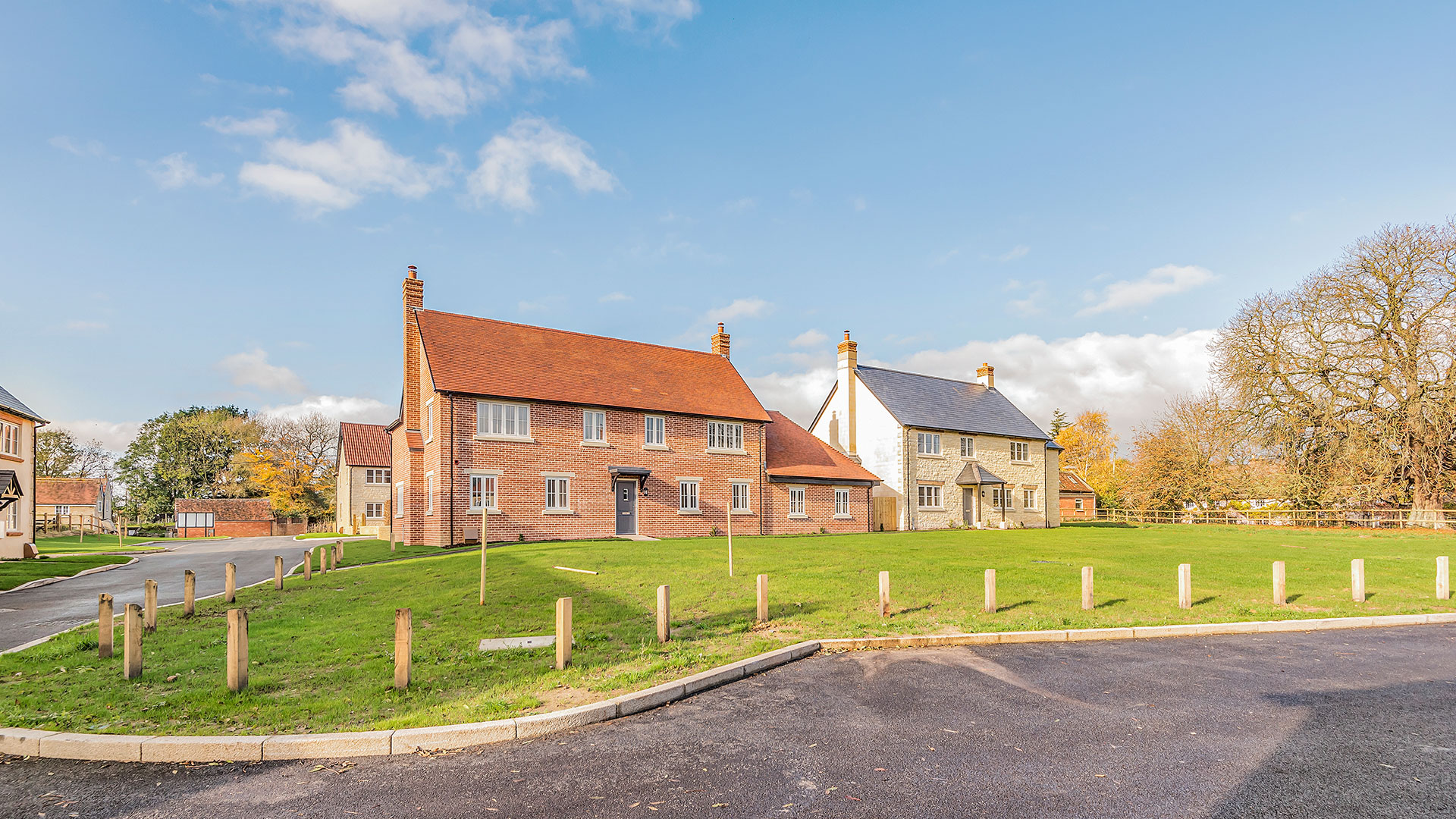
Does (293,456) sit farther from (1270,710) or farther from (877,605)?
(1270,710)

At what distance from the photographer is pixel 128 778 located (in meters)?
5.72

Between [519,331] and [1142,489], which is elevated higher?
[519,331]

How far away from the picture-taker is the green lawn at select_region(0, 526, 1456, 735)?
7207 millimetres

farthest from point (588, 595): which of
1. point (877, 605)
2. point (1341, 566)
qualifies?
point (1341, 566)

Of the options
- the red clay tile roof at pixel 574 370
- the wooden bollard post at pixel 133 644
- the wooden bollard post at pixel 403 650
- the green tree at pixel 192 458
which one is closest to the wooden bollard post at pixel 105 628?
the wooden bollard post at pixel 133 644

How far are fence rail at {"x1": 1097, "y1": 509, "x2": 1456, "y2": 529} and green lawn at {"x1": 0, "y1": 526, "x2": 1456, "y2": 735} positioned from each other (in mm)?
16697

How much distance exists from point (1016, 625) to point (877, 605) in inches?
87.4

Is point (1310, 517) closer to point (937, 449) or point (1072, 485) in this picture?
point (937, 449)

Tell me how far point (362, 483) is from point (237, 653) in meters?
51.4

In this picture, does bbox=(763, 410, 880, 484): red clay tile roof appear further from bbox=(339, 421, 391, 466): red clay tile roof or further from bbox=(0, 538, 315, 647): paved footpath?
bbox=(339, 421, 391, 466): red clay tile roof

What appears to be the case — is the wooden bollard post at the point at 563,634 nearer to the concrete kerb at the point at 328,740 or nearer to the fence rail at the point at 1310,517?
the concrete kerb at the point at 328,740

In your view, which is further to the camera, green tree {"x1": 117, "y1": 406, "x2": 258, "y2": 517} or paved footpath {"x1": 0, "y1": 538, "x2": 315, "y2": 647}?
green tree {"x1": 117, "y1": 406, "x2": 258, "y2": 517}

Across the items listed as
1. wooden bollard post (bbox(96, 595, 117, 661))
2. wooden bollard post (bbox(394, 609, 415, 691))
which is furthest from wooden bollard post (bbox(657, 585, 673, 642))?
wooden bollard post (bbox(96, 595, 117, 661))

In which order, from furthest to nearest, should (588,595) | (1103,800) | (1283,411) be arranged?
(1283,411), (588,595), (1103,800)
